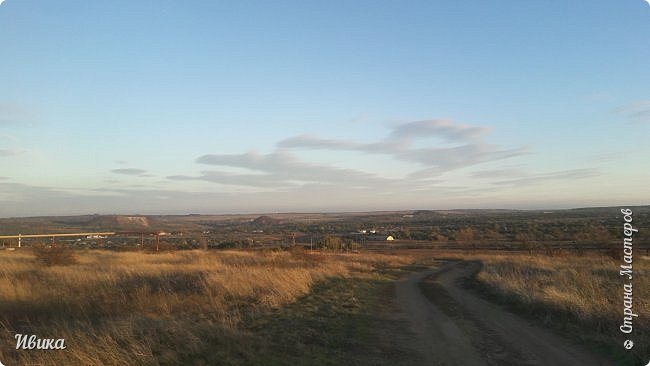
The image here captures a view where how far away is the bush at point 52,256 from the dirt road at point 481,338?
708 inches

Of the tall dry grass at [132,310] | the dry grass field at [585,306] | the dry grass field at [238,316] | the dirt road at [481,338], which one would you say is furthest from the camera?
the dry grass field at [585,306]

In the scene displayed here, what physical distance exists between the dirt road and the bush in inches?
708

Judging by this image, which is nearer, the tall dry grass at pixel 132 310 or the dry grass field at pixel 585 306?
the tall dry grass at pixel 132 310

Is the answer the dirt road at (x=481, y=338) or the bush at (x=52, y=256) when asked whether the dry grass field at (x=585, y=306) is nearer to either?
the dirt road at (x=481, y=338)

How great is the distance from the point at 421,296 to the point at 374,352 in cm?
1012

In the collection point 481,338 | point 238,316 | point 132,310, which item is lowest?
point 481,338

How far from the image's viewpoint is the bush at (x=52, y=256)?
922 inches

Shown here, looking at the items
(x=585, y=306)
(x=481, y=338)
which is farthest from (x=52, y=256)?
(x=585, y=306)

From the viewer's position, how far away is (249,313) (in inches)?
472

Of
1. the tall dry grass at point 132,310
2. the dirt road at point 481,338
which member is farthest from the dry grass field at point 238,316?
the dirt road at point 481,338

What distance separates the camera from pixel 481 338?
1050 centimetres

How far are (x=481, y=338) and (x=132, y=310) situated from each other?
8.57 m

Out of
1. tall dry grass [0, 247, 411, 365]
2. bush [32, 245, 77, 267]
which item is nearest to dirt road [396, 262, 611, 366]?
tall dry grass [0, 247, 411, 365]

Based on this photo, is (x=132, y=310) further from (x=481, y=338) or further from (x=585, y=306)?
(x=585, y=306)
